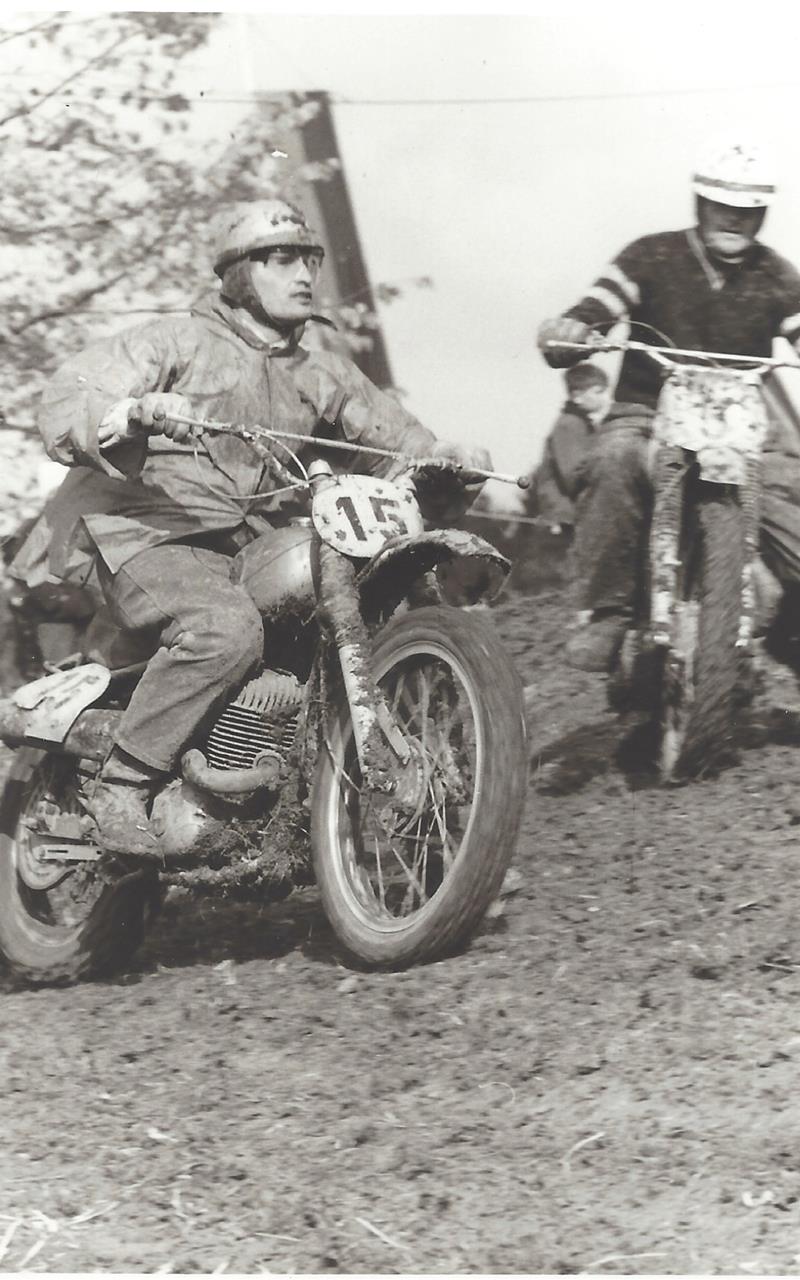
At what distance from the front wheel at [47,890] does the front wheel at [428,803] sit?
76 cm

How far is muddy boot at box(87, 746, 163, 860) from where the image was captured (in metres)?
5.29

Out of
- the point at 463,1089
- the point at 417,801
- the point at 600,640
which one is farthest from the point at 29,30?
the point at 463,1089

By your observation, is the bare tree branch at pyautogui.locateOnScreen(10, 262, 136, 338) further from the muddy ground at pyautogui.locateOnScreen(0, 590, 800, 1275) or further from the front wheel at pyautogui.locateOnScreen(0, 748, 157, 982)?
the muddy ground at pyautogui.locateOnScreen(0, 590, 800, 1275)

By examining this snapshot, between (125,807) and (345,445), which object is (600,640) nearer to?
(345,445)

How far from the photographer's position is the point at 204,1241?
3.96 m

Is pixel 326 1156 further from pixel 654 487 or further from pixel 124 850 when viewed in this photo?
pixel 654 487

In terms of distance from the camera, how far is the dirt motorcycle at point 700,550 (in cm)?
594

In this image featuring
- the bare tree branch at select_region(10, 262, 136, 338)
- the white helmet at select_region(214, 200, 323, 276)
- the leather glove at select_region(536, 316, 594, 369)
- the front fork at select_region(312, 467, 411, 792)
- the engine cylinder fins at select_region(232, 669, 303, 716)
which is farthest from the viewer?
the bare tree branch at select_region(10, 262, 136, 338)

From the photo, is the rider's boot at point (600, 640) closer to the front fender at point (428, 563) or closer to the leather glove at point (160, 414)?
the front fender at point (428, 563)

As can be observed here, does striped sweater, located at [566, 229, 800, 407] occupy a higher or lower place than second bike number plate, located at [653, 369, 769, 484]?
higher

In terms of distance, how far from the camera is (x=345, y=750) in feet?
16.7

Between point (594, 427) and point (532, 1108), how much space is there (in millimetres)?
4226

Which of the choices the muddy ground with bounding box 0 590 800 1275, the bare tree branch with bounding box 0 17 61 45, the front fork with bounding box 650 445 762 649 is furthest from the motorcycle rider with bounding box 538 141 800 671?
the bare tree branch with bounding box 0 17 61 45

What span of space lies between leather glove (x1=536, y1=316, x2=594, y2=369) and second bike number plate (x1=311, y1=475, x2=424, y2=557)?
1.20 m
